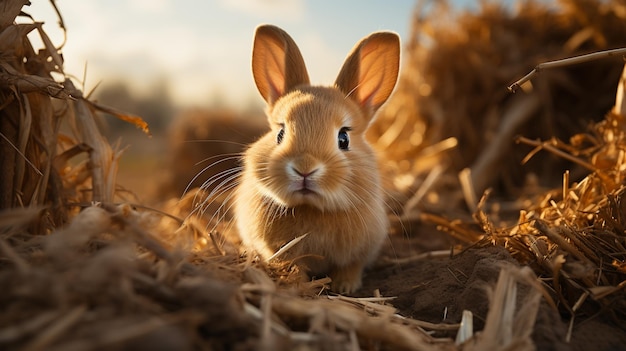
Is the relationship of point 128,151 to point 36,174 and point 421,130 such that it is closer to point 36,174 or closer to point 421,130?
point 36,174

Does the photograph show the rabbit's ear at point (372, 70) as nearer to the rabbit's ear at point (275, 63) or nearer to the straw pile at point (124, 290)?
the rabbit's ear at point (275, 63)

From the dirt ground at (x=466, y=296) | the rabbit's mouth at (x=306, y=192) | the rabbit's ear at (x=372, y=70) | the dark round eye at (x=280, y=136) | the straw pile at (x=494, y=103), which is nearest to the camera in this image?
the dirt ground at (x=466, y=296)

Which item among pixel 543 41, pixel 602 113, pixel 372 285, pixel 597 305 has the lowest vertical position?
pixel 372 285

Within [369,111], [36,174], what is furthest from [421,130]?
[36,174]

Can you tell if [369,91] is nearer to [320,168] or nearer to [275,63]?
[275,63]

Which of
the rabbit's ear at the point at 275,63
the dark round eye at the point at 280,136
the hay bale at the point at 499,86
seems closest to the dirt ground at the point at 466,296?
the dark round eye at the point at 280,136

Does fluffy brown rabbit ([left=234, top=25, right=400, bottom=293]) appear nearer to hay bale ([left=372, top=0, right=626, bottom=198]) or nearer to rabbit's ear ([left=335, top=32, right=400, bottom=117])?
rabbit's ear ([left=335, top=32, right=400, bottom=117])
